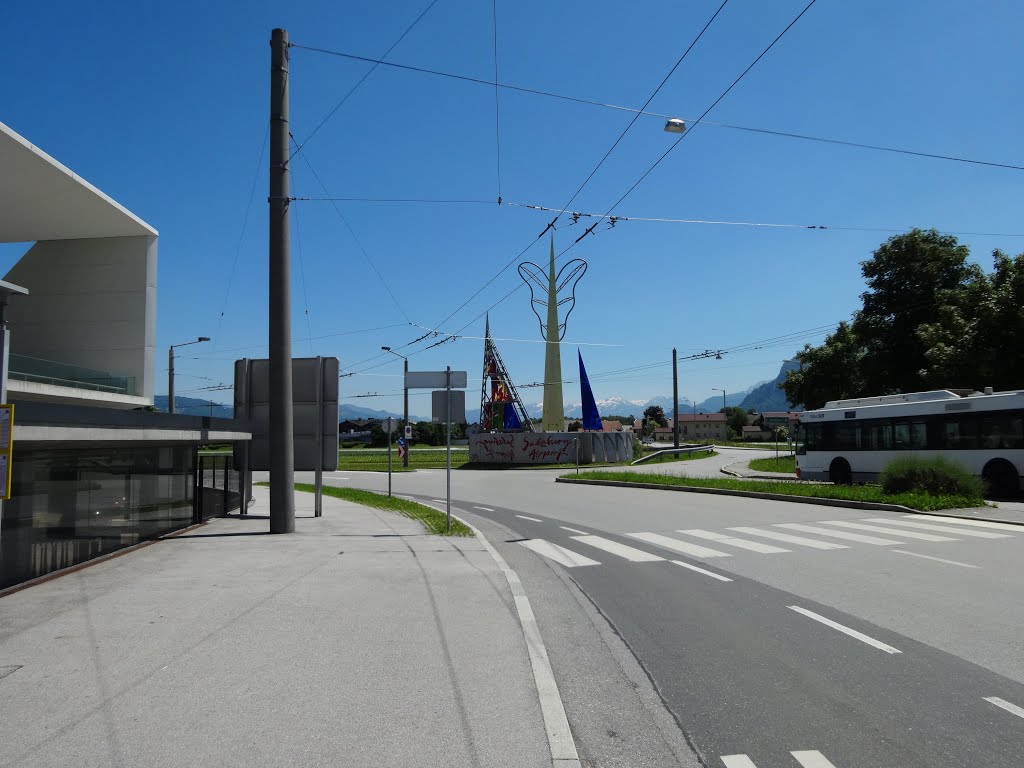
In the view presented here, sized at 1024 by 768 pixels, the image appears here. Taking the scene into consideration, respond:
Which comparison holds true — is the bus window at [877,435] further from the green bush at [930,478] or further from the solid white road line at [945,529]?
the solid white road line at [945,529]

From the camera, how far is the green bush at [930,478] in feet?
56.3

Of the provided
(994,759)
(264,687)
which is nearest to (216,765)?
(264,687)

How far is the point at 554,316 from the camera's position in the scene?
165 ft

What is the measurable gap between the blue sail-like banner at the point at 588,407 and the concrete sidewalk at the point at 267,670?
44847 mm

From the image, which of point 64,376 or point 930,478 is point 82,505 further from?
point 930,478

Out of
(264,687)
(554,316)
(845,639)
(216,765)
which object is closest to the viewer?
(216,765)

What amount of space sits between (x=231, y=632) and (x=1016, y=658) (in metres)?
6.55

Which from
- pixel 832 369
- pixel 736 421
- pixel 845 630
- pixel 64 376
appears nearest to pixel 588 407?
pixel 832 369

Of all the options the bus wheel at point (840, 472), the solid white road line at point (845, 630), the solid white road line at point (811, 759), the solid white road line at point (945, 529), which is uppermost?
the bus wheel at point (840, 472)

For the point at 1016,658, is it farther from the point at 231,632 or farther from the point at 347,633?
the point at 231,632

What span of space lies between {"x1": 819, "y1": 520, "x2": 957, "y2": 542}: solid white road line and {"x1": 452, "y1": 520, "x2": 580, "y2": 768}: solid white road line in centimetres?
795

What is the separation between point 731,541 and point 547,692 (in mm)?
8314

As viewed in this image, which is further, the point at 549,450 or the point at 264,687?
the point at 549,450

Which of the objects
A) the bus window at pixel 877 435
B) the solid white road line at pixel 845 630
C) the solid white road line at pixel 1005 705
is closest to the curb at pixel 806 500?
the bus window at pixel 877 435
